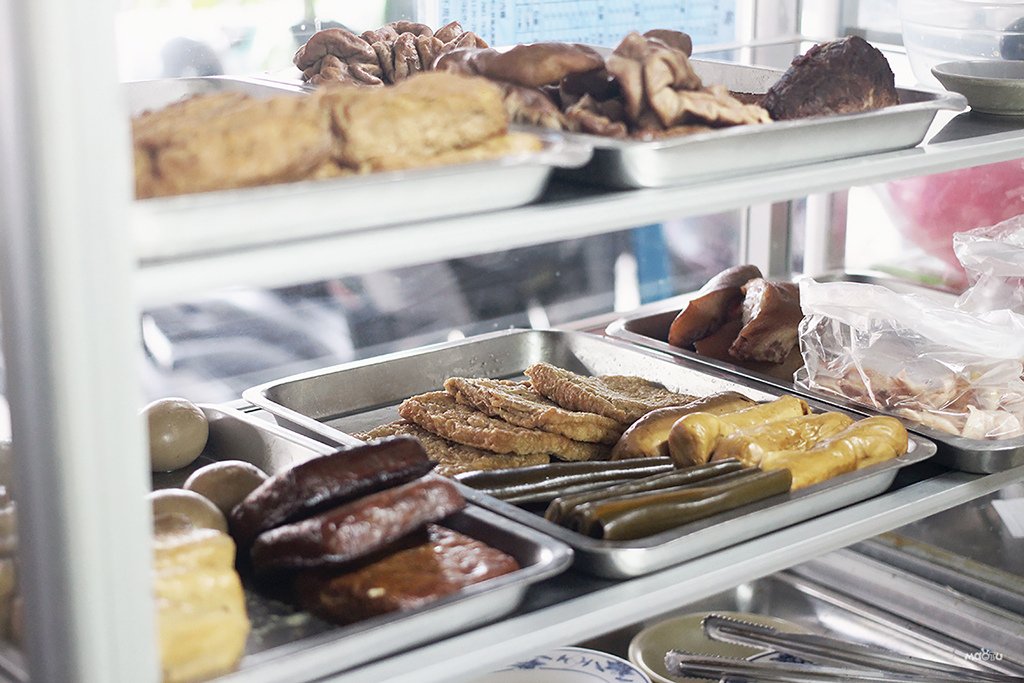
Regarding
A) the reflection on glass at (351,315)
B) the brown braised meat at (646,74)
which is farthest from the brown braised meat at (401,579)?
the reflection on glass at (351,315)

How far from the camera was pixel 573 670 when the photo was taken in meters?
1.79

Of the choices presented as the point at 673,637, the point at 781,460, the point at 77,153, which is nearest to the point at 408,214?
the point at 77,153

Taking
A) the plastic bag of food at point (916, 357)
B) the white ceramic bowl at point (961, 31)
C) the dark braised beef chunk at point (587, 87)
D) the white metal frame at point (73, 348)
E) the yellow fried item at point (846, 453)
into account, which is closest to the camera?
the white metal frame at point (73, 348)

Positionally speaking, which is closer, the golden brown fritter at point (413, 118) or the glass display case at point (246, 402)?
the glass display case at point (246, 402)

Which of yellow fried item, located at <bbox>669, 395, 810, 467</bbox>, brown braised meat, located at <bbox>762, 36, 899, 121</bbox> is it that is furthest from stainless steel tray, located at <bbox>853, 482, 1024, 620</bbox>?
brown braised meat, located at <bbox>762, 36, 899, 121</bbox>

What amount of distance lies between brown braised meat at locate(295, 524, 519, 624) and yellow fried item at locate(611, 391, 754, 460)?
34 centimetres

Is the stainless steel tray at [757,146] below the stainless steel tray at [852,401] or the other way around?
the other way around

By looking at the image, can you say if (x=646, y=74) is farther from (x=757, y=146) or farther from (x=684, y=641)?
(x=684, y=641)

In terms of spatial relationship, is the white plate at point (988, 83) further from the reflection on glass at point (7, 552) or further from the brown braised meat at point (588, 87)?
the reflection on glass at point (7, 552)

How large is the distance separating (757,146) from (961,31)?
27.4 inches

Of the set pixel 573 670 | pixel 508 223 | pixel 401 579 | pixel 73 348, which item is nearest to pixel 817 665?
pixel 573 670

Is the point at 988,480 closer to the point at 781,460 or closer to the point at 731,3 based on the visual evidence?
the point at 781,460

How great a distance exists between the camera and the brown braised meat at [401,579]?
111 centimetres

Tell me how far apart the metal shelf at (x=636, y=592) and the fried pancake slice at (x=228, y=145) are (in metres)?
0.39
